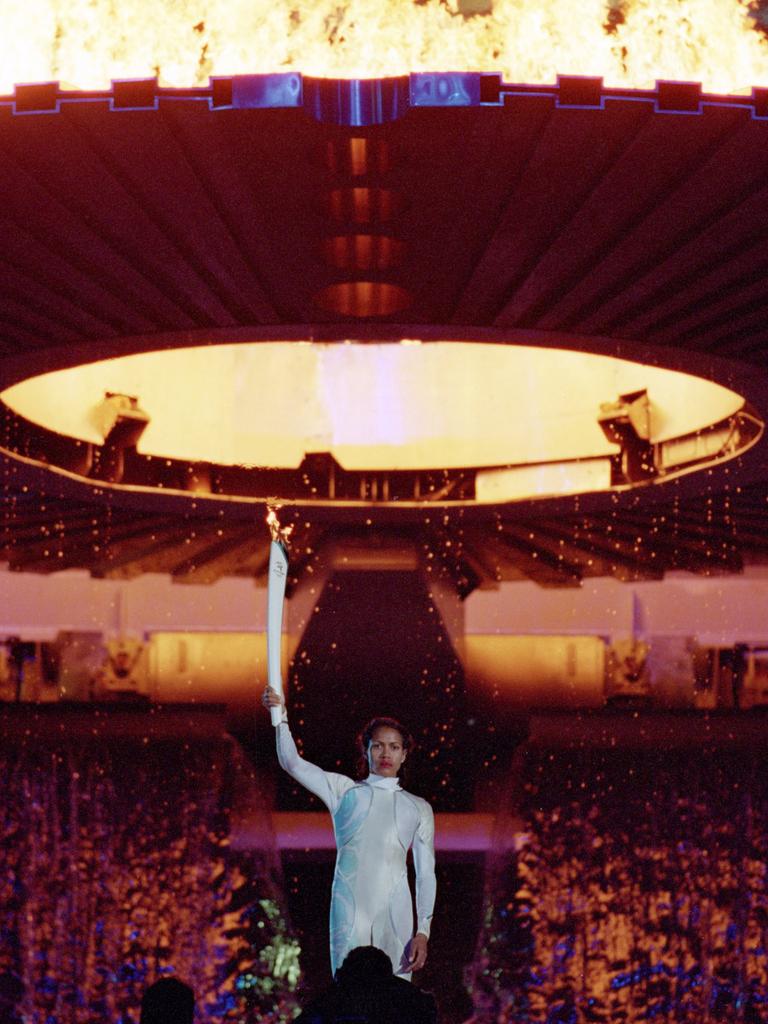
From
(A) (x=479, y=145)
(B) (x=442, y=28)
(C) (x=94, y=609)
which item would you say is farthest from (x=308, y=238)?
(C) (x=94, y=609)

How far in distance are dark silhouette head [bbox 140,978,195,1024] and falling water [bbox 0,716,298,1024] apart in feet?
20.9

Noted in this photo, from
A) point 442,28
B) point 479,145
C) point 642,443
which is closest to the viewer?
point 479,145

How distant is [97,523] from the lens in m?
8.32

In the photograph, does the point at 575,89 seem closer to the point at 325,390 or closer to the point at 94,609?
the point at 325,390

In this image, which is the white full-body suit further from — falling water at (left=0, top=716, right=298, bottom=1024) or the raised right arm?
falling water at (left=0, top=716, right=298, bottom=1024)

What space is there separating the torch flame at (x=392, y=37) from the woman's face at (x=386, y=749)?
2314 mm

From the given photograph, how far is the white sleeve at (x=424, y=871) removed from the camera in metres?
4.71

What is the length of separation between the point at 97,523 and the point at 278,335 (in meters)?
3.52

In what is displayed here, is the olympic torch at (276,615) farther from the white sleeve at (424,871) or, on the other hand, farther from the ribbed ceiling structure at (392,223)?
the ribbed ceiling structure at (392,223)

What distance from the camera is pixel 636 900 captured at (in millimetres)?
8867

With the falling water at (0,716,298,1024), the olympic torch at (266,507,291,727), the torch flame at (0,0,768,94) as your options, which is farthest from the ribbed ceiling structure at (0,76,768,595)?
the falling water at (0,716,298,1024)

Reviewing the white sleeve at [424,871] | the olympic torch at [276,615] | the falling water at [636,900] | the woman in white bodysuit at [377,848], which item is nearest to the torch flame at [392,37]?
the olympic torch at [276,615]

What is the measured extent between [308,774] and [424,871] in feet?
1.79

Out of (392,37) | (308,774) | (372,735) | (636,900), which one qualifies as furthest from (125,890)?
(392,37)
